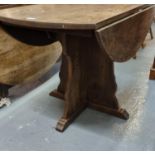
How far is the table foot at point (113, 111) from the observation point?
1.65m

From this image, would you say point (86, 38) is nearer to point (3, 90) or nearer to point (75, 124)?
point (75, 124)

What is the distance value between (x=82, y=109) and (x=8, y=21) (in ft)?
2.77

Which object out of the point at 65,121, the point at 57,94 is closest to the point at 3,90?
the point at 57,94

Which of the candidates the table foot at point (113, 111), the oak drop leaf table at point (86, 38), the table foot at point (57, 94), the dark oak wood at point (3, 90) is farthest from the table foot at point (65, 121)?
the dark oak wood at point (3, 90)

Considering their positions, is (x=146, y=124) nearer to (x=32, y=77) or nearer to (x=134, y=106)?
(x=134, y=106)

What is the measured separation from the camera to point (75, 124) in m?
1.61

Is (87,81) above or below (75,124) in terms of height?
above

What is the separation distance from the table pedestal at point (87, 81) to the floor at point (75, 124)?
6cm

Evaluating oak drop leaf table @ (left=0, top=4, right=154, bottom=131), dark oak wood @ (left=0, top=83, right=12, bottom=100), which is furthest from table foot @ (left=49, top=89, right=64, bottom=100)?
dark oak wood @ (left=0, top=83, right=12, bottom=100)

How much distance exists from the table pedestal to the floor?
0.06 m

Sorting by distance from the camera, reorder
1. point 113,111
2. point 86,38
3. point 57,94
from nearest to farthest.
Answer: point 86,38
point 113,111
point 57,94

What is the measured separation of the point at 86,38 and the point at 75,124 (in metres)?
0.61

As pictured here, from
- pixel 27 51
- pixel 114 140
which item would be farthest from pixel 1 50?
pixel 114 140

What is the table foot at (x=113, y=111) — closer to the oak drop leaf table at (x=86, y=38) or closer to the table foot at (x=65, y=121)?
the oak drop leaf table at (x=86, y=38)
